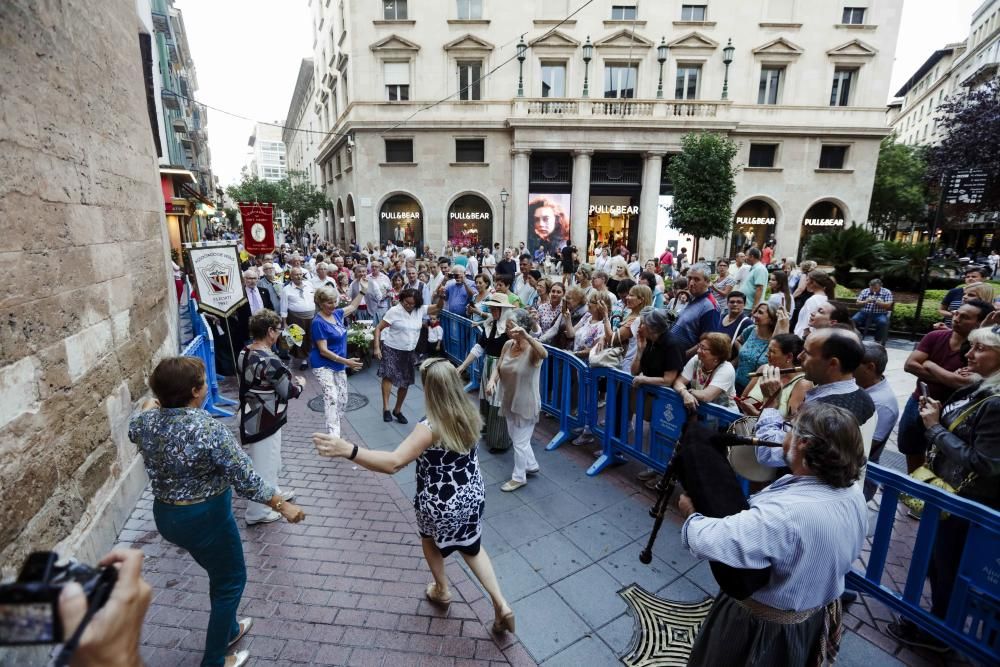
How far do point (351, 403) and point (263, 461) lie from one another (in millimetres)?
3151

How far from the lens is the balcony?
24.3m

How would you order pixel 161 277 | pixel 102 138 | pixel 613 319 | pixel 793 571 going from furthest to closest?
pixel 613 319, pixel 161 277, pixel 102 138, pixel 793 571

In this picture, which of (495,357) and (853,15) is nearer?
(495,357)

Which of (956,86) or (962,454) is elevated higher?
(956,86)

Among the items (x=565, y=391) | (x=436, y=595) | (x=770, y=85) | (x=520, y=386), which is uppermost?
(x=770, y=85)

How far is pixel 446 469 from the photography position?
2.90 m

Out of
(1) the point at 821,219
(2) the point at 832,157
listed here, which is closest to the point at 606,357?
(1) the point at 821,219

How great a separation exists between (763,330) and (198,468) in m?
5.00

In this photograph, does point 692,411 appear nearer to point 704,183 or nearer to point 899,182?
point 704,183

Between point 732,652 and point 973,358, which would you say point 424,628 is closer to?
point 732,652

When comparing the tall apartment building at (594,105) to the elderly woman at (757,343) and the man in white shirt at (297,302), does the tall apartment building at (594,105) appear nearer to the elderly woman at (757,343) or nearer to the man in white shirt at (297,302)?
Result: the man in white shirt at (297,302)

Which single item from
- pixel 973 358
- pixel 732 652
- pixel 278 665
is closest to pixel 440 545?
pixel 278 665

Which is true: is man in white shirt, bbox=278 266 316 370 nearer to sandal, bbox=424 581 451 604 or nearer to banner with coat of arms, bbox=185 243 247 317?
banner with coat of arms, bbox=185 243 247 317

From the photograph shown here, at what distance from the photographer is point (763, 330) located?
493 cm
